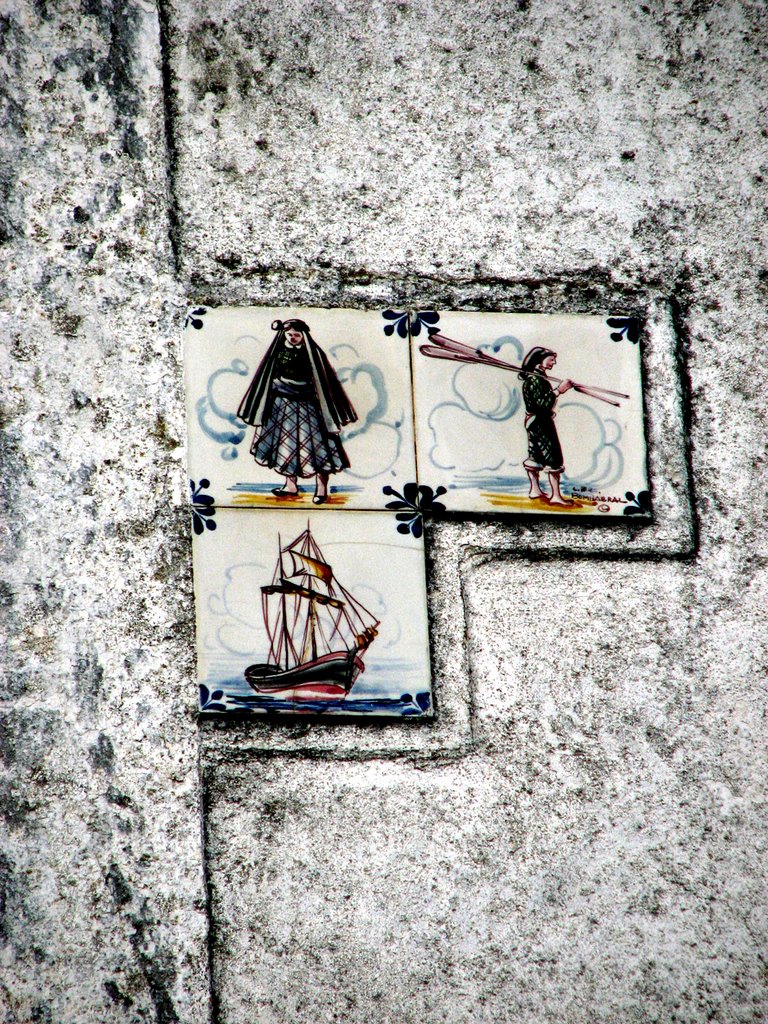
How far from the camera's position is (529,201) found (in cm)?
137

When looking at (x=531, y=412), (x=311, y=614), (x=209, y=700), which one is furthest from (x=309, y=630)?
(x=531, y=412)

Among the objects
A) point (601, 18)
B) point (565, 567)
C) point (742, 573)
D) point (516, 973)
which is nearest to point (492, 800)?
point (516, 973)

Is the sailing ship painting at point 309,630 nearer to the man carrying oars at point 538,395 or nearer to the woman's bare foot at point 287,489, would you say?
the woman's bare foot at point 287,489

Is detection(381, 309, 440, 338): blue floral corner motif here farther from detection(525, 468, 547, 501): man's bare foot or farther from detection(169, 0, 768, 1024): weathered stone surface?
detection(525, 468, 547, 501): man's bare foot

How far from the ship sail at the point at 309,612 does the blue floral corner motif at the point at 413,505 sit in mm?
115

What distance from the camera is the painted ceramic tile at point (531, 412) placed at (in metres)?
1.32

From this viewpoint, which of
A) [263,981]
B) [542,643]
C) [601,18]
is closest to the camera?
[263,981]

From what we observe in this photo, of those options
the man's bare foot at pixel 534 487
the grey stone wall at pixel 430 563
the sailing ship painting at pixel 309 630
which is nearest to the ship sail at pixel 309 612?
the sailing ship painting at pixel 309 630

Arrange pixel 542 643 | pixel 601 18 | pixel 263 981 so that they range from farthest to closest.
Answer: pixel 601 18
pixel 542 643
pixel 263 981

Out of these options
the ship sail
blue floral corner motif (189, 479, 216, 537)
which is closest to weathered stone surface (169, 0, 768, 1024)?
the ship sail

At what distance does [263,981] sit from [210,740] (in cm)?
29

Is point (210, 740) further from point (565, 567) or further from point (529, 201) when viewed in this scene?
point (529, 201)

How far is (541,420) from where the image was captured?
1.34 m

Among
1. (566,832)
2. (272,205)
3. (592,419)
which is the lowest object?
(566,832)
